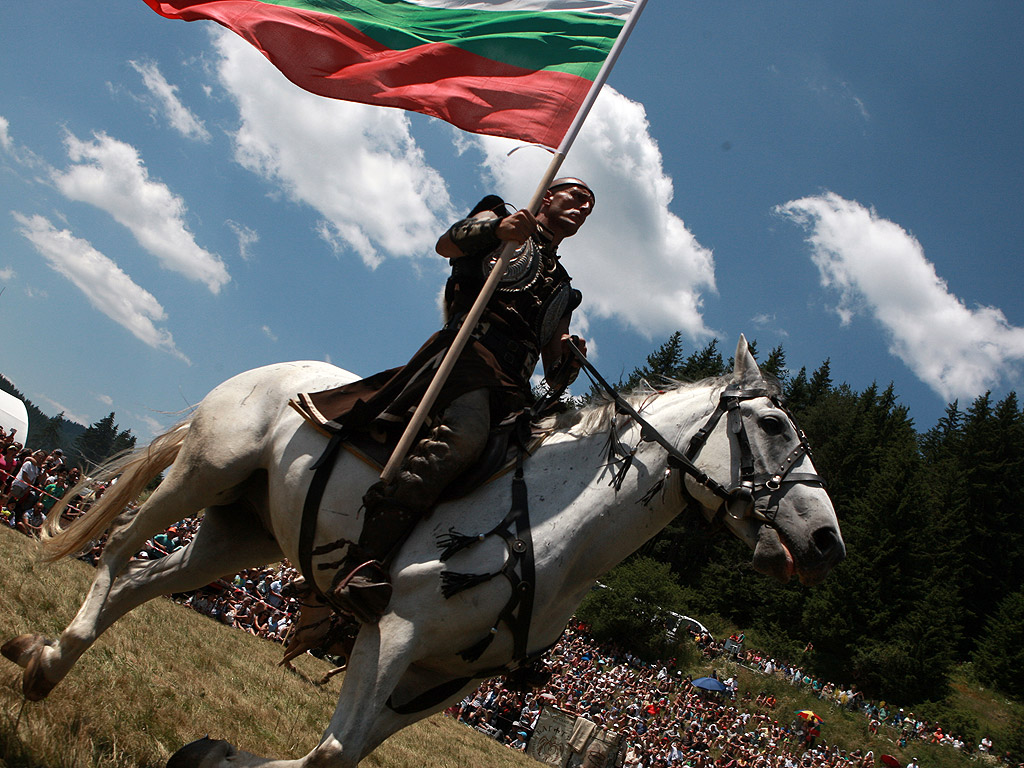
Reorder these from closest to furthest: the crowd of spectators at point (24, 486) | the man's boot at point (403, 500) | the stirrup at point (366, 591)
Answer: the stirrup at point (366, 591)
the man's boot at point (403, 500)
the crowd of spectators at point (24, 486)

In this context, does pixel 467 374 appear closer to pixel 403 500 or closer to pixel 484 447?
pixel 484 447

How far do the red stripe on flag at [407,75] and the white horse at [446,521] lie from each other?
1821 mm

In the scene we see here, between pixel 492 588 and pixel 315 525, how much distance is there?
1.13 m

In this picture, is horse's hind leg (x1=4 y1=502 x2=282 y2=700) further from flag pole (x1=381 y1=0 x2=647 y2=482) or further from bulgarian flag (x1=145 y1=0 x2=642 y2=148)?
bulgarian flag (x1=145 y1=0 x2=642 y2=148)

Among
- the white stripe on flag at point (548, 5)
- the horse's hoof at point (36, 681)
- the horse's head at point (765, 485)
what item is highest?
the white stripe on flag at point (548, 5)

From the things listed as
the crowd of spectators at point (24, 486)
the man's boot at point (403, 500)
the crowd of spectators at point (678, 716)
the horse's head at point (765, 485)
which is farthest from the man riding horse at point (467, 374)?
the crowd of spectators at point (678, 716)

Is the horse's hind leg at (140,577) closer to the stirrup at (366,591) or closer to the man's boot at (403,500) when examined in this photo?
the man's boot at (403,500)

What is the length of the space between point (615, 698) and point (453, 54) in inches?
995

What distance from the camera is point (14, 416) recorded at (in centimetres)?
3647

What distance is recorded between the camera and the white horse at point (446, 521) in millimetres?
3156

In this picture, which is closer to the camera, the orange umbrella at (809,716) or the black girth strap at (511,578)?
the black girth strap at (511,578)

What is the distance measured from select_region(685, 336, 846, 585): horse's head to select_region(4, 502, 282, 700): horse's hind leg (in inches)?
120

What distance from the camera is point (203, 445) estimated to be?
4301 mm

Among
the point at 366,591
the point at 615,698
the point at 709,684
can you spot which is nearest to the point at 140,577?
the point at 366,591
